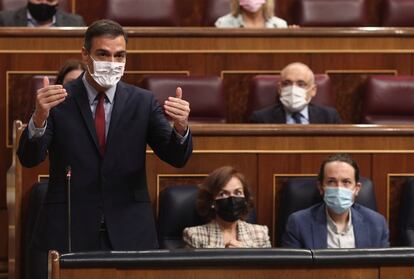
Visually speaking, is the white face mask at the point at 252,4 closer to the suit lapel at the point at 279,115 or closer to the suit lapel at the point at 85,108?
the suit lapel at the point at 279,115

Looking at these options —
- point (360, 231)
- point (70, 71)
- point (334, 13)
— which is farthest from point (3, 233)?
point (334, 13)

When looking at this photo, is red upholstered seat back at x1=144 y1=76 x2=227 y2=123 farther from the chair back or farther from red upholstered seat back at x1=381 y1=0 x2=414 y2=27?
red upholstered seat back at x1=381 y1=0 x2=414 y2=27

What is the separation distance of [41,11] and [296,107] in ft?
2.31

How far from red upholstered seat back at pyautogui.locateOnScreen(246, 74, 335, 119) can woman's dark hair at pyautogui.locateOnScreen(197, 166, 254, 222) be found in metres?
0.56

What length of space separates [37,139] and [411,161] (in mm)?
869

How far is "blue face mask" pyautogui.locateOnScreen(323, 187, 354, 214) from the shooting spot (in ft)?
6.47

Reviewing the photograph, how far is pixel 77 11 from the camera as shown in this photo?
3.16 meters

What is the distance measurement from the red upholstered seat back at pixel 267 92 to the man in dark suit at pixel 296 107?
0.18 feet

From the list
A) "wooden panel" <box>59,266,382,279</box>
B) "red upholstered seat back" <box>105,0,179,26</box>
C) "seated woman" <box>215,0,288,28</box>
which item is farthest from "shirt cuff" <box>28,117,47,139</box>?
"red upholstered seat back" <box>105,0,179,26</box>

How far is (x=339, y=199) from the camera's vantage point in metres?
1.97

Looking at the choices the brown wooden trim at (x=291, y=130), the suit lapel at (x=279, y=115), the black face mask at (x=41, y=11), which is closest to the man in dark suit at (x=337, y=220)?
the brown wooden trim at (x=291, y=130)

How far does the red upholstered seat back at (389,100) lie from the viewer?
2.55 meters

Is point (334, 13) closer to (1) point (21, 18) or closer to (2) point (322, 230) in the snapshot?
(1) point (21, 18)

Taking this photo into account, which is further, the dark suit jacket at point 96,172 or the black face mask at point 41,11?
the black face mask at point 41,11
